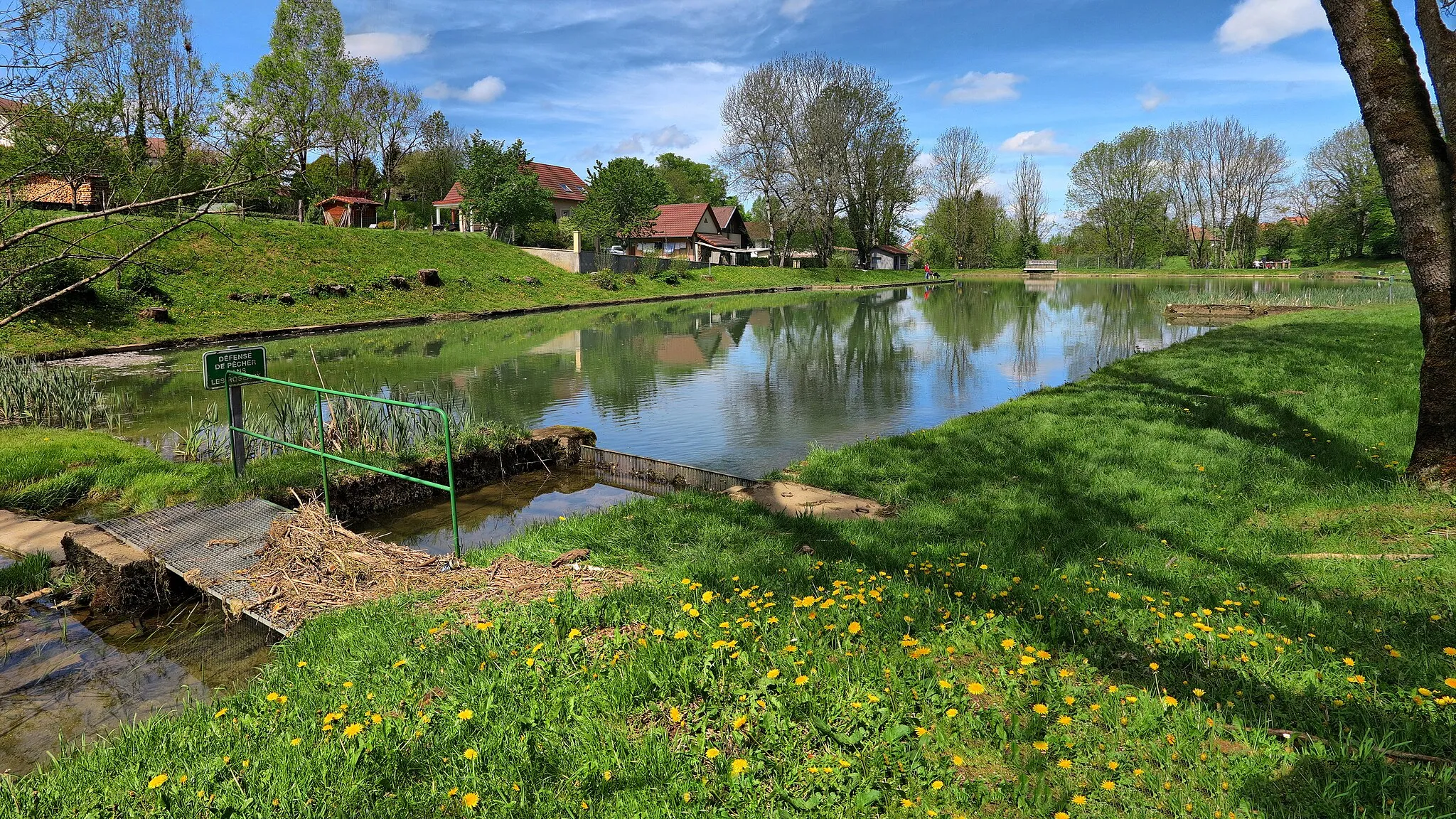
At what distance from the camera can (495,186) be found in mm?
46062

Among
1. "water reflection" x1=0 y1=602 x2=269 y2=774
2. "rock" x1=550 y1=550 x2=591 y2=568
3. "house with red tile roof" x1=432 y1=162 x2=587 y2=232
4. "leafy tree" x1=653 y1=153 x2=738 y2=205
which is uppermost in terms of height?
"leafy tree" x1=653 y1=153 x2=738 y2=205

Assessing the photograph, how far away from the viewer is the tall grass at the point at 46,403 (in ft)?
36.5

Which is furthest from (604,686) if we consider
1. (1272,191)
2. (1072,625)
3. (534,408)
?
(1272,191)

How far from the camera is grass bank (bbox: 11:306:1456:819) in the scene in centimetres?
288

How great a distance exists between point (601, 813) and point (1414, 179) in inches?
277

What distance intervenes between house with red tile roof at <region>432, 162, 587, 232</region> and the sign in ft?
175

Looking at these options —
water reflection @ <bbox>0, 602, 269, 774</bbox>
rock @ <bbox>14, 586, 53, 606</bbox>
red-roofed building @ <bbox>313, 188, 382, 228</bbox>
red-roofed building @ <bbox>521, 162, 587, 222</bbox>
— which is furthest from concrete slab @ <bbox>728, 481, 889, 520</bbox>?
red-roofed building @ <bbox>521, 162, 587, 222</bbox>

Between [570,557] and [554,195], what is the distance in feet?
215

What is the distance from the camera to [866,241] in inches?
2938

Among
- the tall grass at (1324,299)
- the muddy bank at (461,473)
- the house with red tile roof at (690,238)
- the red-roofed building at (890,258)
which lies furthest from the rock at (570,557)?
the red-roofed building at (890,258)

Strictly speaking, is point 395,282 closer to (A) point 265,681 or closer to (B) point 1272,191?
(A) point 265,681

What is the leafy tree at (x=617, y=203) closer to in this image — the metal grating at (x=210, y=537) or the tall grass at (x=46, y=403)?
the tall grass at (x=46, y=403)

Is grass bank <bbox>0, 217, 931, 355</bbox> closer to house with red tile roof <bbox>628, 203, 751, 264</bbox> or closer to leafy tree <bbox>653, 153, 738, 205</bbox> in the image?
house with red tile roof <bbox>628, 203, 751, 264</bbox>

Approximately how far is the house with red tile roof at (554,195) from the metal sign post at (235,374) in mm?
53336
